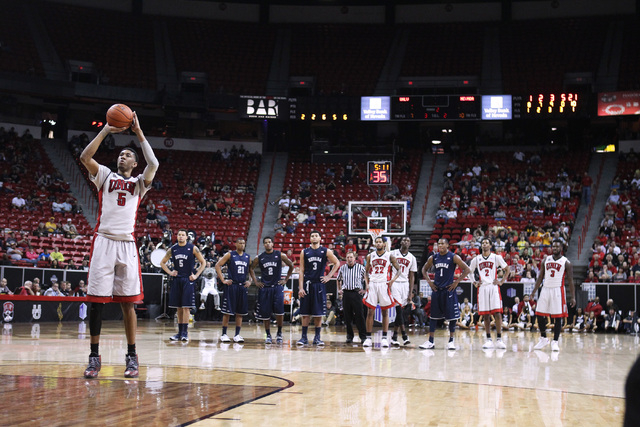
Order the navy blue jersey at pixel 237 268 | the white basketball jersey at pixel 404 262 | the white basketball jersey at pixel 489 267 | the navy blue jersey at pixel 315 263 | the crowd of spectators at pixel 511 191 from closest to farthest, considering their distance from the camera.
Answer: the navy blue jersey at pixel 315 263
the navy blue jersey at pixel 237 268
the white basketball jersey at pixel 489 267
the white basketball jersey at pixel 404 262
the crowd of spectators at pixel 511 191

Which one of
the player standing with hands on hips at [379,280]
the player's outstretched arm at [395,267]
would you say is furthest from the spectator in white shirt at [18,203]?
the player's outstretched arm at [395,267]

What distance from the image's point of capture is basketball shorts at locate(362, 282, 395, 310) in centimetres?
1364

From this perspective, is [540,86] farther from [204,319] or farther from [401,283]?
[401,283]

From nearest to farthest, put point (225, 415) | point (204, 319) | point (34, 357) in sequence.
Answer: point (225, 415) < point (34, 357) < point (204, 319)

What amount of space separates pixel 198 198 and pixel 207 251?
7.08 m

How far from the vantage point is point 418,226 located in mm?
29766

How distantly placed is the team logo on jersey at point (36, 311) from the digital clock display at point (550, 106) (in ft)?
68.8

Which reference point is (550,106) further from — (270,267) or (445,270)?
(270,267)

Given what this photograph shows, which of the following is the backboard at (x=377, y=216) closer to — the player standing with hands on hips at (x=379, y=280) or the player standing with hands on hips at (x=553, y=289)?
the player standing with hands on hips at (x=379, y=280)

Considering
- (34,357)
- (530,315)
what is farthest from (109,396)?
(530,315)

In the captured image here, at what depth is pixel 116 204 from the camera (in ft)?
22.7

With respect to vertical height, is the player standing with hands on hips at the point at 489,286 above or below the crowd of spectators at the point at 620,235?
below

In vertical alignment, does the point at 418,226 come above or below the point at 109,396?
above

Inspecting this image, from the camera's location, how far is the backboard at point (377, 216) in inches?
972
